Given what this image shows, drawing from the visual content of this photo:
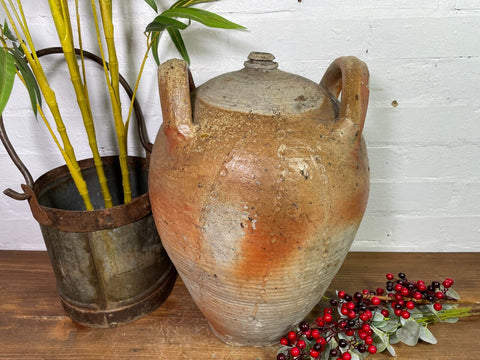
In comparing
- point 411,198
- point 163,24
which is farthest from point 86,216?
point 411,198

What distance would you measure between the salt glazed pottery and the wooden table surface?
0.23m

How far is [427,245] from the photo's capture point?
143 cm

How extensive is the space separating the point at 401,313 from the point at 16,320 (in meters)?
1.00

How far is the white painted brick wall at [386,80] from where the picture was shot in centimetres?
114

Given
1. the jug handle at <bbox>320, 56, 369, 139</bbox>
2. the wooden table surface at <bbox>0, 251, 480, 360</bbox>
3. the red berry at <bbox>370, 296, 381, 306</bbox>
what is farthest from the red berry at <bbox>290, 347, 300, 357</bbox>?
the jug handle at <bbox>320, 56, 369, 139</bbox>

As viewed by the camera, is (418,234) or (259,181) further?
(418,234)

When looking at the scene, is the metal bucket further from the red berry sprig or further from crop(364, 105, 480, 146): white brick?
crop(364, 105, 480, 146): white brick

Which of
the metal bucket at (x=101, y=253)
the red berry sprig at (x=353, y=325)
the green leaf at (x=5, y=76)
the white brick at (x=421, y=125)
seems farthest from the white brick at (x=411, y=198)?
the green leaf at (x=5, y=76)

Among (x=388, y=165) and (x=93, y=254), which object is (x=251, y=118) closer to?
(x=93, y=254)

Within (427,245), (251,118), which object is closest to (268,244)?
(251,118)

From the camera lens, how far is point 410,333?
3.27ft

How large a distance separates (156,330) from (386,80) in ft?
3.09

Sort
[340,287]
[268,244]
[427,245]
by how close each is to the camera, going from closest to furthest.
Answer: [268,244]
[340,287]
[427,245]

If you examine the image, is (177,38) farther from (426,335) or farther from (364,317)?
(426,335)
